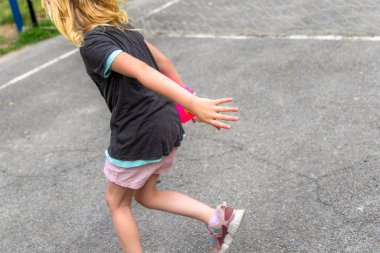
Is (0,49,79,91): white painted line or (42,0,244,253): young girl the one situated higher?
(42,0,244,253): young girl

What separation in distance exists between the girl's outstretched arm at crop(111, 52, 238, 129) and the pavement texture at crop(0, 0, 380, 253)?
3.47 feet

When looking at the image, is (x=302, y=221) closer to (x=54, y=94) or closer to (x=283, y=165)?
(x=283, y=165)

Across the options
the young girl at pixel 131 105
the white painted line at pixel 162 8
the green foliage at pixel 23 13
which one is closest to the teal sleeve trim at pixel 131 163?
the young girl at pixel 131 105

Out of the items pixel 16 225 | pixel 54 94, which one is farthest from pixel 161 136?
pixel 54 94

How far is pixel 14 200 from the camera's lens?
3898 mm

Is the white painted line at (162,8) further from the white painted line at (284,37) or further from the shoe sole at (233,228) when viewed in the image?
the shoe sole at (233,228)

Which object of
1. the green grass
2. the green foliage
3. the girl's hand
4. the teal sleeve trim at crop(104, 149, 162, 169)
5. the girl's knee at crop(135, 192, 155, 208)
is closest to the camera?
the girl's hand

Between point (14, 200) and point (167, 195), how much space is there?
1.66 meters

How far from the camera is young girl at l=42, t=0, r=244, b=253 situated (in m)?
2.19

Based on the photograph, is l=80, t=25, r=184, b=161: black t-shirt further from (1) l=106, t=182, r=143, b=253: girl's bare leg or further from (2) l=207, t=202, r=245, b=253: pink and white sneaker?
(2) l=207, t=202, r=245, b=253: pink and white sneaker

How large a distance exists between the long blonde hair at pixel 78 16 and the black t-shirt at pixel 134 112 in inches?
1.7

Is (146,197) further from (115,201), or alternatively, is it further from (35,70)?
(35,70)

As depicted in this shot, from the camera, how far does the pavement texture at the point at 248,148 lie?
10.1ft

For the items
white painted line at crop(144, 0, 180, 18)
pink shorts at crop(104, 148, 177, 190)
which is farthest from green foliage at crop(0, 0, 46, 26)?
pink shorts at crop(104, 148, 177, 190)
